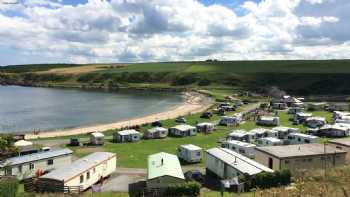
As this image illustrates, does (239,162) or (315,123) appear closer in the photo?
(239,162)

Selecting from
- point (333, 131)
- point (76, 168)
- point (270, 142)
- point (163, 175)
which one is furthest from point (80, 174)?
point (333, 131)

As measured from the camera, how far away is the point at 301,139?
51250 millimetres

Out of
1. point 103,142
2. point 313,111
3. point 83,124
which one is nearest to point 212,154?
point 103,142

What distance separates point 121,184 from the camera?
3512 centimetres

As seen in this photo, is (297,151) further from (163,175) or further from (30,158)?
(30,158)

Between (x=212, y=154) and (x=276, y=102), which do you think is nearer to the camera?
(x=212, y=154)

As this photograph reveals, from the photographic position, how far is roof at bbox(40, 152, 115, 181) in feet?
104

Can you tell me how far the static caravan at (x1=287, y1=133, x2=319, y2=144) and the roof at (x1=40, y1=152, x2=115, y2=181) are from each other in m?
24.6

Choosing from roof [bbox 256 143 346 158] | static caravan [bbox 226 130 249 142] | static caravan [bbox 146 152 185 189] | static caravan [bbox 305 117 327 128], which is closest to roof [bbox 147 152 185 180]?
static caravan [bbox 146 152 185 189]

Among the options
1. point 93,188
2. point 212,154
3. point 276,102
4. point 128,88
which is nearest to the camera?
point 93,188

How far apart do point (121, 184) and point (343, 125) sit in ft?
132

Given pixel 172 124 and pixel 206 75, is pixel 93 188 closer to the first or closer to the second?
pixel 172 124

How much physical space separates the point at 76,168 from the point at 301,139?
1153 inches

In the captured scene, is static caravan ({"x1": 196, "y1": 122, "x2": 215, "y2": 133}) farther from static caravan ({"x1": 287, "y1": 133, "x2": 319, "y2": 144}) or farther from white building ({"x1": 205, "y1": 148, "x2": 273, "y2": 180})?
white building ({"x1": 205, "y1": 148, "x2": 273, "y2": 180})
